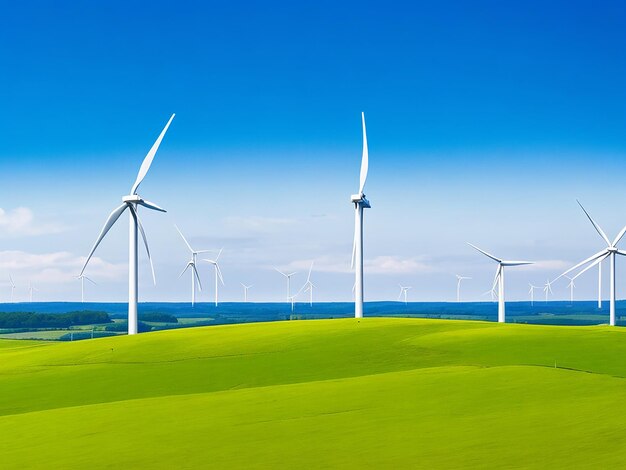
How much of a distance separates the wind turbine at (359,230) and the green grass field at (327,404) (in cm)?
1227

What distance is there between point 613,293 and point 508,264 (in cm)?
1078

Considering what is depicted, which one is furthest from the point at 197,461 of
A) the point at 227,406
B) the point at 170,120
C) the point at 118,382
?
the point at 170,120

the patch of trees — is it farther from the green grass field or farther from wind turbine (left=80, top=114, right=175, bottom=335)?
the green grass field

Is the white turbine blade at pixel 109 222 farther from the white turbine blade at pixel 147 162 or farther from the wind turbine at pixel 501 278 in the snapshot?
the wind turbine at pixel 501 278

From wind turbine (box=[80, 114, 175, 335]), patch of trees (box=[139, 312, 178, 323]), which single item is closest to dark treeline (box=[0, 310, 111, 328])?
patch of trees (box=[139, 312, 178, 323])

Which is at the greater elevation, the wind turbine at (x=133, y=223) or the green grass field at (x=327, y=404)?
the wind turbine at (x=133, y=223)

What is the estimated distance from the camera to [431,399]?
2803 centimetres

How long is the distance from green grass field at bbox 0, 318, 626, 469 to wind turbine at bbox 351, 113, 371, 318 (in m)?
12.3

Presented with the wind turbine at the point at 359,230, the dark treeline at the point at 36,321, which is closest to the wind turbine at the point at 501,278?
the wind turbine at the point at 359,230

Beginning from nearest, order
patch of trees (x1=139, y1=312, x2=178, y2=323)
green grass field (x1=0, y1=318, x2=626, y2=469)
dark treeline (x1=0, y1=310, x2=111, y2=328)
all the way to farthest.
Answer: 1. green grass field (x1=0, y1=318, x2=626, y2=469)
2. dark treeline (x1=0, y1=310, x2=111, y2=328)
3. patch of trees (x1=139, y1=312, x2=178, y2=323)

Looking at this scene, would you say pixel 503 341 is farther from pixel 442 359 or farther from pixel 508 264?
pixel 508 264

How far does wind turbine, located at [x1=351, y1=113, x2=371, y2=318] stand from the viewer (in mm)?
65688

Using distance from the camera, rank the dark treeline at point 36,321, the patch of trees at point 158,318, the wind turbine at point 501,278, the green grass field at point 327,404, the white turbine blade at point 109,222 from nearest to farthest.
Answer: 1. the green grass field at point 327,404
2. the white turbine blade at point 109,222
3. the wind turbine at point 501,278
4. the dark treeline at point 36,321
5. the patch of trees at point 158,318

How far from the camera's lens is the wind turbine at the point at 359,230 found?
6569 centimetres
